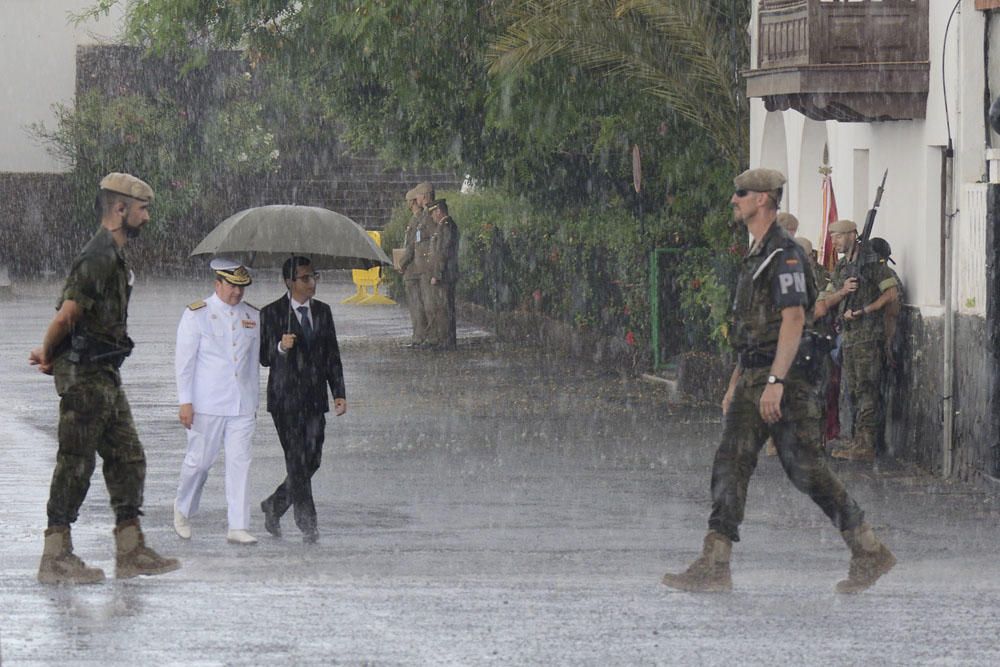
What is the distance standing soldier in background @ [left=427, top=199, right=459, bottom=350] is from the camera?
24.4 m

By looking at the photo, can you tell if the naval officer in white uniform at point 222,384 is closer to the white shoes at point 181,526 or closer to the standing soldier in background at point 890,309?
the white shoes at point 181,526

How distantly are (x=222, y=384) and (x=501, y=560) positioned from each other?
1634 mm

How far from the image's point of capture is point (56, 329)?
30.7 ft

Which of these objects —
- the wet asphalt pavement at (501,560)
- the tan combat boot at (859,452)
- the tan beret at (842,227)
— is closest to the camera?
the wet asphalt pavement at (501,560)

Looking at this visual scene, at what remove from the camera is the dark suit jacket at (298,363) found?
35.7 feet

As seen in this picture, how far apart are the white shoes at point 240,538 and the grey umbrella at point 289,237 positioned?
1.45 m

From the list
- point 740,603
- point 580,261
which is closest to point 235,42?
point 580,261

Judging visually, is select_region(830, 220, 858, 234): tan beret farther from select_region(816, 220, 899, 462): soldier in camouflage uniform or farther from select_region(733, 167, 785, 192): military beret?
select_region(733, 167, 785, 192): military beret

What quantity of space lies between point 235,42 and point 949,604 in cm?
1566

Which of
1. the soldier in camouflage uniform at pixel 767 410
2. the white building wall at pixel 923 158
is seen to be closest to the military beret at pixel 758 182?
the soldier in camouflage uniform at pixel 767 410

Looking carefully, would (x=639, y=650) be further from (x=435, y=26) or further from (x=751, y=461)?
(x=435, y=26)

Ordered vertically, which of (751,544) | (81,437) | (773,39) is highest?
(773,39)

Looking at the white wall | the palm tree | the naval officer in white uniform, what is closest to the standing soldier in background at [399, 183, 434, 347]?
the palm tree

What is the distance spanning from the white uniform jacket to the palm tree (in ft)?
30.2
